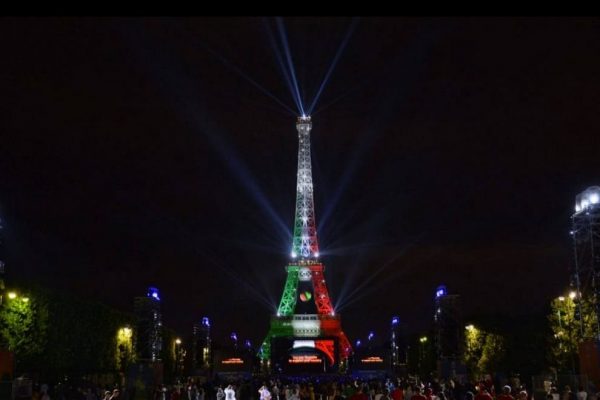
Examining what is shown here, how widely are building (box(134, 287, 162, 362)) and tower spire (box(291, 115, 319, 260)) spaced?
94617mm

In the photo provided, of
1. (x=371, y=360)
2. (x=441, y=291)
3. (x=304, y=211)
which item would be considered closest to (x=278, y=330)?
(x=304, y=211)

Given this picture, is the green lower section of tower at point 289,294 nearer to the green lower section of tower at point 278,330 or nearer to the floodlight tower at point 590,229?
the green lower section of tower at point 278,330

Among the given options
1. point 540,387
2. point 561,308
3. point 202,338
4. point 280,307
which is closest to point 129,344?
point 202,338

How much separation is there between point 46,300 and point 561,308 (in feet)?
128

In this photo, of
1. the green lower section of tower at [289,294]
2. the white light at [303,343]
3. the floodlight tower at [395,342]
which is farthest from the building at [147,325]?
the green lower section of tower at [289,294]

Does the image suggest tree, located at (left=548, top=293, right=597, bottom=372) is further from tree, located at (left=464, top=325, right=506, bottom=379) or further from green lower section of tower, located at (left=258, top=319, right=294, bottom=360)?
green lower section of tower, located at (left=258, top=319, right=294, bottom=360)

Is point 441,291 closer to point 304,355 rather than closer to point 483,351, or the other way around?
point 483,351

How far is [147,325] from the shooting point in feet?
186

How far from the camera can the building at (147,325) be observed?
55.7 meters

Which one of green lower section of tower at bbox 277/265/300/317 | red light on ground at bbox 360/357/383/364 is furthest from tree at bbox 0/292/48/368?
green lower section of tower at bbox 277/265/300/317

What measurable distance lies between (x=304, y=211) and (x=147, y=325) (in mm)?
101398

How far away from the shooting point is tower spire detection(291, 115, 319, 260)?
154 metres

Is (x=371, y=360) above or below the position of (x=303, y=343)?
below

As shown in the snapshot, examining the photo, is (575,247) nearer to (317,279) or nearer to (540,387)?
(540,387)
